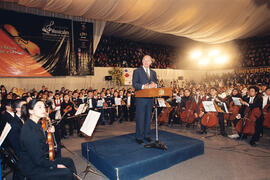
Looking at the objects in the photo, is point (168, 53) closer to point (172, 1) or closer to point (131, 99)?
point (131, 99)

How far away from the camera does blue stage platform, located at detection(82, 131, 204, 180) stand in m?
2.98

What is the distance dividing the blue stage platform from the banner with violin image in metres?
6.84

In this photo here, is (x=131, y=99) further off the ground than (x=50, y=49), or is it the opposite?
(x=50, y=49)

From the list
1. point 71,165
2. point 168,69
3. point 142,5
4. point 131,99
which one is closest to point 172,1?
point 142,5

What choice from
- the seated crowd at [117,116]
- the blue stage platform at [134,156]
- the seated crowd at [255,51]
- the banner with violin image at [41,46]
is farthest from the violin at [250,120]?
the seated crowd at [255,51]

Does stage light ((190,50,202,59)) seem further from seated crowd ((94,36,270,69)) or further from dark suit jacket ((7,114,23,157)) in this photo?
dark suit jacket ((7,114,23,157))

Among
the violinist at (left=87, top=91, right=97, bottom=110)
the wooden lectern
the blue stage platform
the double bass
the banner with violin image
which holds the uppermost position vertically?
the banner with violin image

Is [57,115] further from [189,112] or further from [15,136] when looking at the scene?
[189,112]

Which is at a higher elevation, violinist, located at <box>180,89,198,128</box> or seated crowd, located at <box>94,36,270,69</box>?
seated crowd, located at <box>94,36,270,69</box>

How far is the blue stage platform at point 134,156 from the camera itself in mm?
2984

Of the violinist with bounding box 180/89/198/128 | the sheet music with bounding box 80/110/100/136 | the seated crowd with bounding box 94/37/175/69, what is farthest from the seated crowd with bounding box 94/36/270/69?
the sheet music with bounding box 80/110/100/136

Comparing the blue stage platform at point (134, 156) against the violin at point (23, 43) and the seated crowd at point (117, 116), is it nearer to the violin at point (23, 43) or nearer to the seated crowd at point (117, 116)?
the seated crowd at point (117, 116)

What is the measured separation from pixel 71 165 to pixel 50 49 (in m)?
8.36

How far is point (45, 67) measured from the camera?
374 inches
